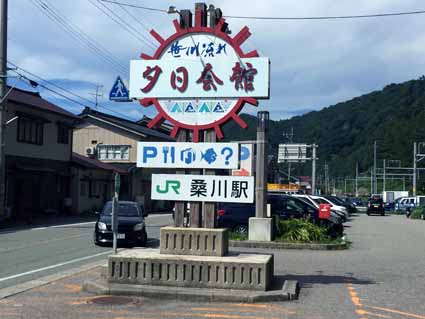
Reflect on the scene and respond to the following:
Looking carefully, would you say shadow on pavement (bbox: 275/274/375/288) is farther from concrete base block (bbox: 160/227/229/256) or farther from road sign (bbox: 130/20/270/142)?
road sign (bbox: 130/20/270/142)

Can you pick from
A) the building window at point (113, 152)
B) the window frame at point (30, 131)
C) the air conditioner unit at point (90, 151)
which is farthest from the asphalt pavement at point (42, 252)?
the building window at point (113, 152)

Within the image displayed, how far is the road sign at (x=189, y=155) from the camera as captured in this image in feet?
33.2

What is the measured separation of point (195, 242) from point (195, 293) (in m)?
1.13

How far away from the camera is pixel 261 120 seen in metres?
19.4

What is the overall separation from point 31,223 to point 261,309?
21.8 metres

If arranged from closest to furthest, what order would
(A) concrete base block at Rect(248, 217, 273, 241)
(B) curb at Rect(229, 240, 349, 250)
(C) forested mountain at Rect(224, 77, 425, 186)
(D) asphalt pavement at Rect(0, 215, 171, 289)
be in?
1. (D) asphalt pavement at Rect(0, 215, 171, 289)
2. (B) curb at Rect(229, 240, 349, 250)
3. (A) concrete base block at Rect(248, 217, 273, 241)
4. (C) forested mountain at Rect(224, 77, 425, 186)

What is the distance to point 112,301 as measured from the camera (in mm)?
8789

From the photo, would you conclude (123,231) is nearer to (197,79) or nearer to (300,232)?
(300,232)

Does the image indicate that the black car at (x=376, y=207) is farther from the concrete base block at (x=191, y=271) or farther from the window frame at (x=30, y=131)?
the concrete base block at (x=191, y=271)

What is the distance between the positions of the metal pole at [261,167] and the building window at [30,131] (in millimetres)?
17459

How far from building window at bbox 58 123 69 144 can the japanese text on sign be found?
2692 centimetres

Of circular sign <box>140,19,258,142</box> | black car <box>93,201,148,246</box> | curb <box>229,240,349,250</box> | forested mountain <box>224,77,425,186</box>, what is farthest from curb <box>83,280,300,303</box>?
forested mountain <box>224,77,425,186</box>

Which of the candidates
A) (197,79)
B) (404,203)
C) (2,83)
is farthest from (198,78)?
(404,203)

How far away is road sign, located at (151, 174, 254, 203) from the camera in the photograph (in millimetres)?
10023
